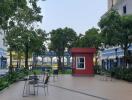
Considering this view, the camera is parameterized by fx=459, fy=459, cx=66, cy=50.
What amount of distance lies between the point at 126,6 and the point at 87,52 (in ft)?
52.8

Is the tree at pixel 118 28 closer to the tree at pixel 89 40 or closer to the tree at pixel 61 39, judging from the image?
the tree at pixel 89 40

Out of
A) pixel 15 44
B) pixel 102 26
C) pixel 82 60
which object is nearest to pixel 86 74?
pixel 82 60

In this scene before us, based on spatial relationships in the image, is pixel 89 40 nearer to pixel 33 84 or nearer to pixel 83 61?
pixel 83 61

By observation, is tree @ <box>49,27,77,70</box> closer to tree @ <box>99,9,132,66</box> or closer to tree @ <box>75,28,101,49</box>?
tree @ <box>75,28,101,49</box>

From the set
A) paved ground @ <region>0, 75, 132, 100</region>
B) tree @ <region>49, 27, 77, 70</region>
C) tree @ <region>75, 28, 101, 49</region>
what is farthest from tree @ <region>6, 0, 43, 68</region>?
tree @ <region>49, 27, 77, 70</region>

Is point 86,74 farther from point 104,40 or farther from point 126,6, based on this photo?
point 126,6

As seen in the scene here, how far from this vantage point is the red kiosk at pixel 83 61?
189 ft

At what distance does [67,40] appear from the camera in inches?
3450

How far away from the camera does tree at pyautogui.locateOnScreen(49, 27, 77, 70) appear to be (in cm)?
8694

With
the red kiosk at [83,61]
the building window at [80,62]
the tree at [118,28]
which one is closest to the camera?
the tree at [118,28]

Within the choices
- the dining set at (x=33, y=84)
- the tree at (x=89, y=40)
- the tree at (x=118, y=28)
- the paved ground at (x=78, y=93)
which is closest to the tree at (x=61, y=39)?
the tree at (x=89, y=40)

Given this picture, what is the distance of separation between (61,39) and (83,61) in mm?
29365

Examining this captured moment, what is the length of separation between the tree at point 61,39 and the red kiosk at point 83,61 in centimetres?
2816

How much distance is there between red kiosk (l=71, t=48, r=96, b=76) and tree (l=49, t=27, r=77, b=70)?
28.2 meters
